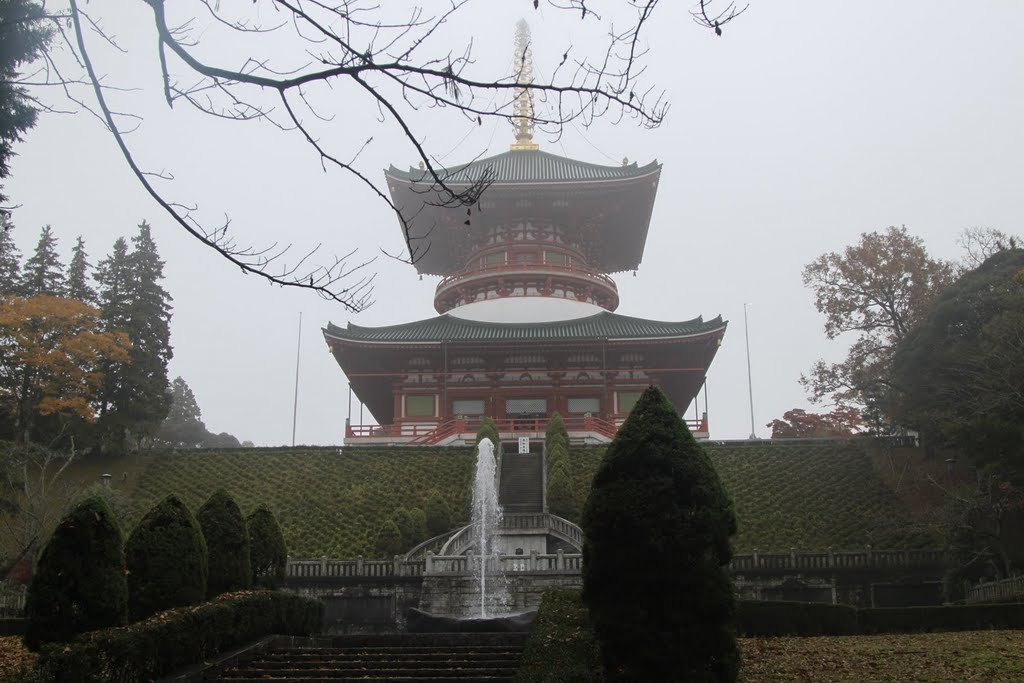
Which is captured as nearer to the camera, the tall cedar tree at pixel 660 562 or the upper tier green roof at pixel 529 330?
the tall cedar tree at pixel 660 562

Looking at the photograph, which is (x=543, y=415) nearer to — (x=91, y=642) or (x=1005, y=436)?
(x=1005, y=436)

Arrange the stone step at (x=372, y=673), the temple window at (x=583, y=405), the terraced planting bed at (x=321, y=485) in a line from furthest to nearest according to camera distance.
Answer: the temple window at (x=583, y=405) < the terraced planting bed at (x=321, y=485) < the stone step at (x=372, y=673)

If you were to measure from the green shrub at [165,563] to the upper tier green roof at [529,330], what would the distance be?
85.8ft

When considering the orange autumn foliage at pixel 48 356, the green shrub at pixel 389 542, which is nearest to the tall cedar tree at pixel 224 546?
the green shrub at pixel 389 542

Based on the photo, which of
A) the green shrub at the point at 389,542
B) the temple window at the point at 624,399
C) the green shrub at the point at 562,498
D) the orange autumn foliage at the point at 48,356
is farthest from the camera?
the temple window at the point at 624,399

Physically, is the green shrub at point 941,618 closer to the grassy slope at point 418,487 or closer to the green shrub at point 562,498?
the grassy slope at point 418,487

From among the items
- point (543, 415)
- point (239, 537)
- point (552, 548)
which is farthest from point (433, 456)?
point (239, 537)

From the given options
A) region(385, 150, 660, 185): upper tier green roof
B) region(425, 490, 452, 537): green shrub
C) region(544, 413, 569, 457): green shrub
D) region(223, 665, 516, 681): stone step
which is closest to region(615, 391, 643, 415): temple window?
region(544, 413, 569, 457): green shrub

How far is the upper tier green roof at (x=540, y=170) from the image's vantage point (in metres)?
45.4

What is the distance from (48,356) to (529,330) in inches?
736

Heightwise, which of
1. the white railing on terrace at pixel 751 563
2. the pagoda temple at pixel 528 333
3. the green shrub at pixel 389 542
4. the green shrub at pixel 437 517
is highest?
the pagoda temple at pixel 528 333

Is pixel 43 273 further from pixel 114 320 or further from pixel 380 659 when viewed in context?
pixel 380 659

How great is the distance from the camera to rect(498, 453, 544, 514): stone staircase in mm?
31500

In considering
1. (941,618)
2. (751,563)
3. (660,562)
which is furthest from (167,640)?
(751,563)
